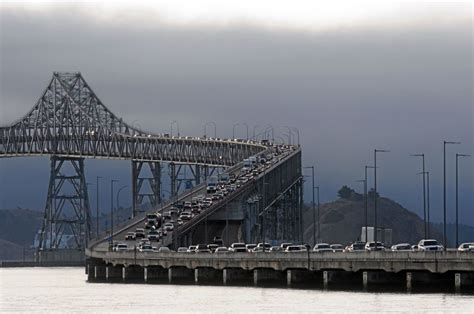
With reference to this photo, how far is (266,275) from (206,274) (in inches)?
439

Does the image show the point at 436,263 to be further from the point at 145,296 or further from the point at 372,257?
the point at 145,296

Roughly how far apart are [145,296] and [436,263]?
892 inches

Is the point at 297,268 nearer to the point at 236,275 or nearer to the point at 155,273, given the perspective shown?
the point at 236,275

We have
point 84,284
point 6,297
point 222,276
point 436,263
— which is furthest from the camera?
point 84,284

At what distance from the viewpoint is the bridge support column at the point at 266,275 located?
15462 centimetres

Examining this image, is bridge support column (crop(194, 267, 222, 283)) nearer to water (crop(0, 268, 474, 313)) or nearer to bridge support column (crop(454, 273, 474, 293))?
water (crop(0, 268, 474, 313))

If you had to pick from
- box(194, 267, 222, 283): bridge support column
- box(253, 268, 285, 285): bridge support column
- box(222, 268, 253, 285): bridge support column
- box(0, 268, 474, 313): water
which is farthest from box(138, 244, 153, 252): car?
box(253, 268, 285, 285): bridge support column

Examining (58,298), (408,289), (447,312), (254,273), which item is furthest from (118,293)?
(447,312)

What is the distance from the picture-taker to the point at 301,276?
15188 cm

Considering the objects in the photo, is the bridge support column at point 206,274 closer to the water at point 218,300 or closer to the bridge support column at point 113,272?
the water at point 218,300

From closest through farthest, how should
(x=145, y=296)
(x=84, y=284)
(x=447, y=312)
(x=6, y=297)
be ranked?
1. (x=447, y=312)
2. (x=145, y=296)
3. (x=6, y=297)
4. (x=84, y=284)

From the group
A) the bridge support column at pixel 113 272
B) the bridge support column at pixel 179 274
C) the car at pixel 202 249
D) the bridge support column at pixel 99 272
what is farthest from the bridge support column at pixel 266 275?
the bridge support column at pixel 99 272

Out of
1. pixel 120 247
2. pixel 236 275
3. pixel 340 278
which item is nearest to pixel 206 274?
pixel 236 275

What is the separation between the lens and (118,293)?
14588 cm
